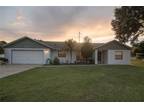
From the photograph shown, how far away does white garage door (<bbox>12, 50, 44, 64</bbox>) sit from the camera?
27.5 metres

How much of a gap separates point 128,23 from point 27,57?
14470mm

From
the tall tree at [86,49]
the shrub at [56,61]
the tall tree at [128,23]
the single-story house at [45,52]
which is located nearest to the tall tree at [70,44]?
the single-story house at [45,52]

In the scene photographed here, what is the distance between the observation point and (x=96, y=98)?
6887 millimetres

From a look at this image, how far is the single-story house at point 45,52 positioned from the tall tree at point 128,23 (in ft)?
12.1

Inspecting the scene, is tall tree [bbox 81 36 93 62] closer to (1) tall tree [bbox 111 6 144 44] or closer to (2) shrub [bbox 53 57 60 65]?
(2) shrub [bbox 53 57 60 65]

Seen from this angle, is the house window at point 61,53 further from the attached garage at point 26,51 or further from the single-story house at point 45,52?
the attached garage at point 26,51

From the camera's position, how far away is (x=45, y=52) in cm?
2766

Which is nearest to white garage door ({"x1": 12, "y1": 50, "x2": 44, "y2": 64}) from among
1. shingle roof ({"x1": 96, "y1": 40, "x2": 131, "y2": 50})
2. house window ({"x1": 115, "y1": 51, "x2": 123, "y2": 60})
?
shingle roof ({"x1": 96, "y1": 40, "x2": 131, "y2": 50})

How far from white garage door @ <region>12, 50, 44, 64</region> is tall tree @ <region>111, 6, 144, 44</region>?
1108 cm

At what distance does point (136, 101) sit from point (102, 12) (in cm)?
1412

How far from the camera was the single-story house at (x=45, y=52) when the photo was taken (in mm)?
27469
